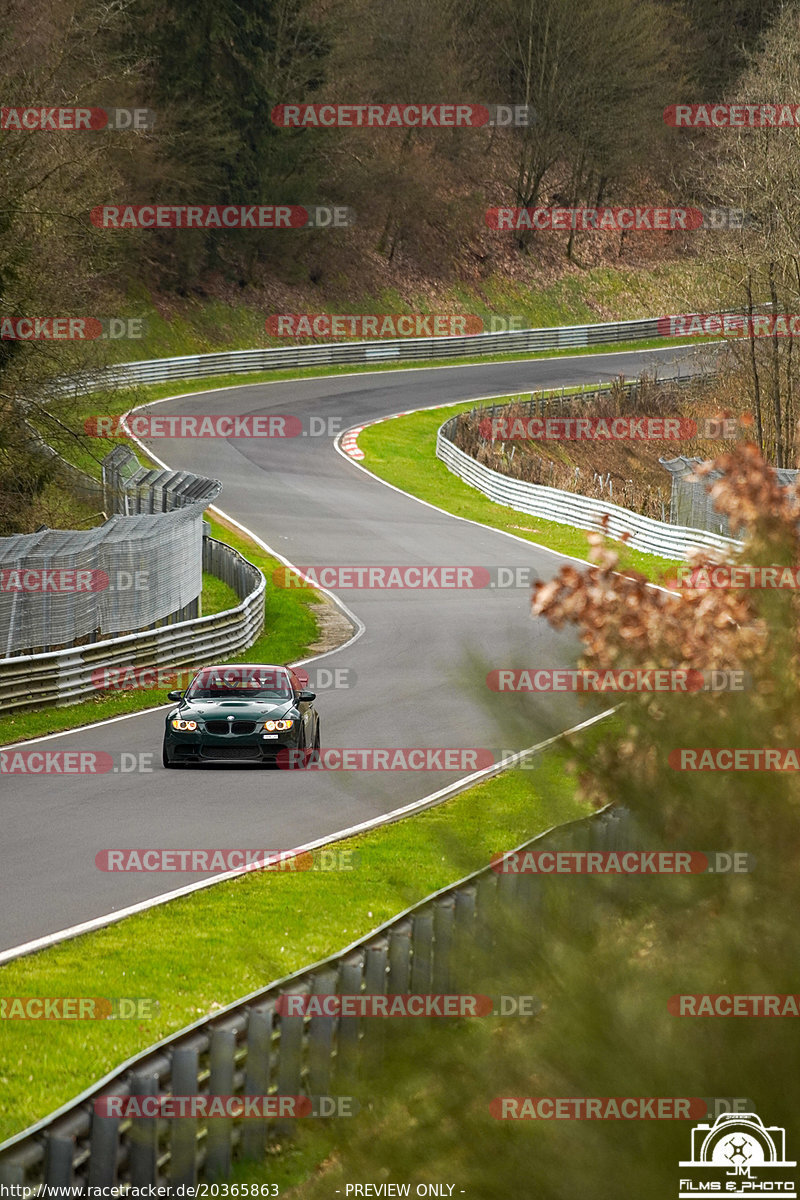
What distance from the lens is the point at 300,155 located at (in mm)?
64688

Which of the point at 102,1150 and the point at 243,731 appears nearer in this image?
the point at 102,1150

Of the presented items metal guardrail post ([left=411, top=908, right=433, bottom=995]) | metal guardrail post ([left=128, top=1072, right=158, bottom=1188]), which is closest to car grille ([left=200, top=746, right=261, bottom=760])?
metal guardrail post ([left=411, top=908, right=433, bottom=995])

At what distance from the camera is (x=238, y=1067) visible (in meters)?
6.62

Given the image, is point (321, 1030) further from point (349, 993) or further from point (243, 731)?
point (243, 731)

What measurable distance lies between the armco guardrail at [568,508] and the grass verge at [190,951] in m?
20.1

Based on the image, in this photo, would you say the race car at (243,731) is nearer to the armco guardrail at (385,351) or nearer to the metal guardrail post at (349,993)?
the metal guardrail post at (349,993)

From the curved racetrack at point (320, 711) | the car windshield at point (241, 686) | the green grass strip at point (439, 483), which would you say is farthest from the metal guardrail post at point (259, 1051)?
the green grass strip at point (439, 483)

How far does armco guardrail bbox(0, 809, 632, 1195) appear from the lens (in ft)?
16.6

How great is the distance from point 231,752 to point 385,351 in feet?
166

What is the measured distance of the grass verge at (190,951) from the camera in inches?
301

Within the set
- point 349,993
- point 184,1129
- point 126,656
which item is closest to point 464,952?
point 184,1129

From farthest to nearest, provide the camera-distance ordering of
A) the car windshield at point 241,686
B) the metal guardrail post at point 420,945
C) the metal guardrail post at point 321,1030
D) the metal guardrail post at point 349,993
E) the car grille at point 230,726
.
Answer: the car windshield at point 241,686, the car grille at point 230,726, the metal guardrail post at point 420,945, the metal guardrail post at point 321,1030, the metal guardrail post at point 349,993

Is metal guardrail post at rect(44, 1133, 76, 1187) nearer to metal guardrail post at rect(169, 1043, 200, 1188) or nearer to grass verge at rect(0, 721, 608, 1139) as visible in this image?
metal guardrail post at rect(169, 1043, 200, 1188)

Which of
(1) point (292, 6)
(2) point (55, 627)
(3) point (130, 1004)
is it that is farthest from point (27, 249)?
(1) point (292, 6)
